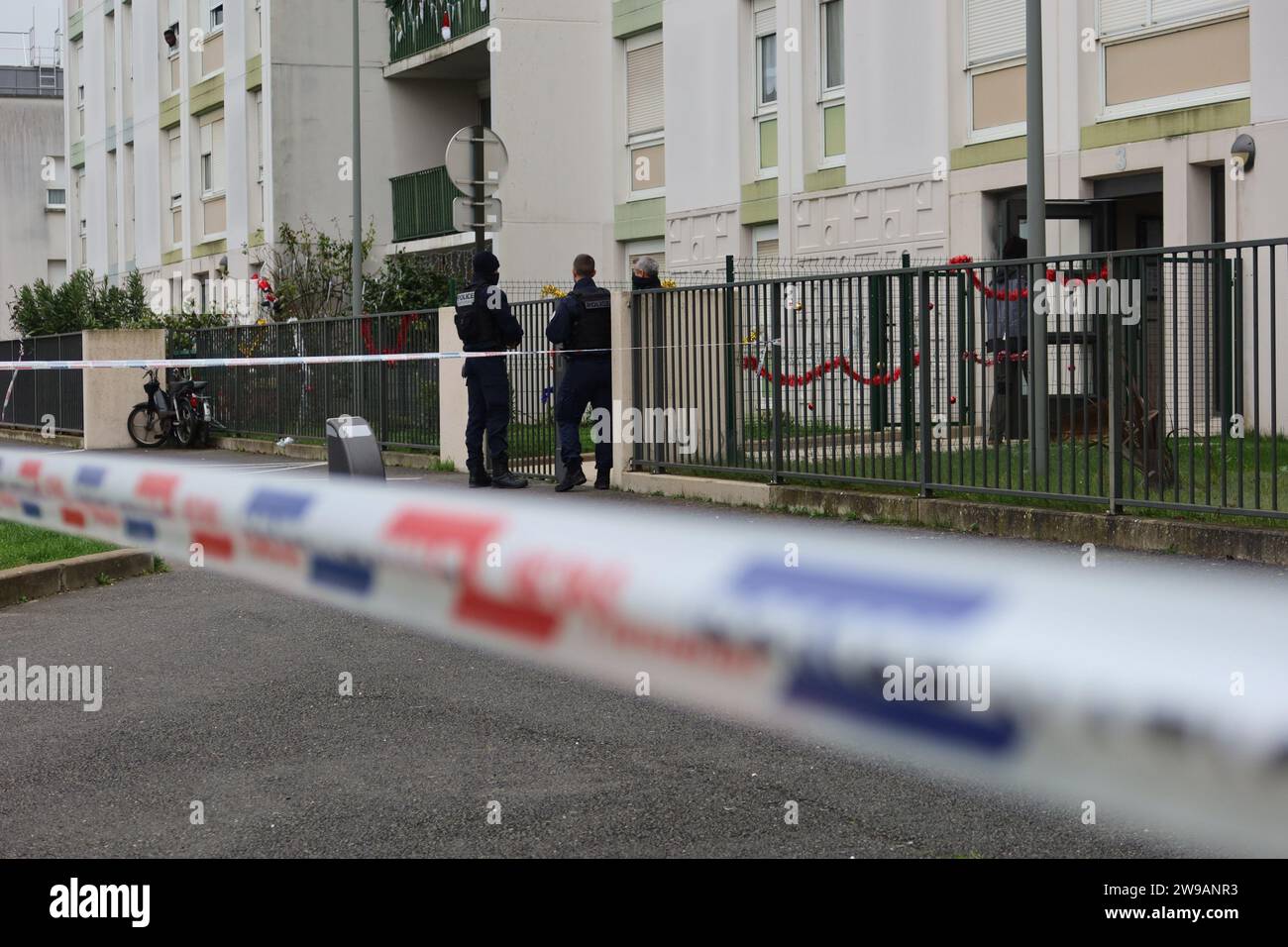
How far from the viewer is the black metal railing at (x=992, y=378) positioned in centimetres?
989

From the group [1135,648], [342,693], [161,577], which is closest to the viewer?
[1135,648]

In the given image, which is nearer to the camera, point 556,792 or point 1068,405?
point 556,792

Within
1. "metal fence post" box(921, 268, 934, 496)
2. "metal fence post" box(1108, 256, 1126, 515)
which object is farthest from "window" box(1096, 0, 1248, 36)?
"metal fence post" box(1108, 256, 1126, 515)

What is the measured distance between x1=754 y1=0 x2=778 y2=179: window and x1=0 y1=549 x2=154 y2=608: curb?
559 inches

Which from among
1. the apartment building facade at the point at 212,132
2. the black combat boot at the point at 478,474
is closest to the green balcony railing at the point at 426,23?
the apartment building facade at the point at 212,132

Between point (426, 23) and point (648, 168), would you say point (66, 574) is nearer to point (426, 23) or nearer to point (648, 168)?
point (648, 168)

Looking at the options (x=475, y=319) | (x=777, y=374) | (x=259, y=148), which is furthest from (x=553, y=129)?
(x=777, y=374)

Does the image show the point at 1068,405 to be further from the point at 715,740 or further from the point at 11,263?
the point at 11,263

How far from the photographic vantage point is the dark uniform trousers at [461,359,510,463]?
14859 millimetres

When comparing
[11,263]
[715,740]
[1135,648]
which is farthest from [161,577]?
[11,263]

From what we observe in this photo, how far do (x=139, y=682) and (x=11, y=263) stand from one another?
57003 millimetres

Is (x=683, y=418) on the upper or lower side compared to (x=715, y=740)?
upper

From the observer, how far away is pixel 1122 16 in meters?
17.9
